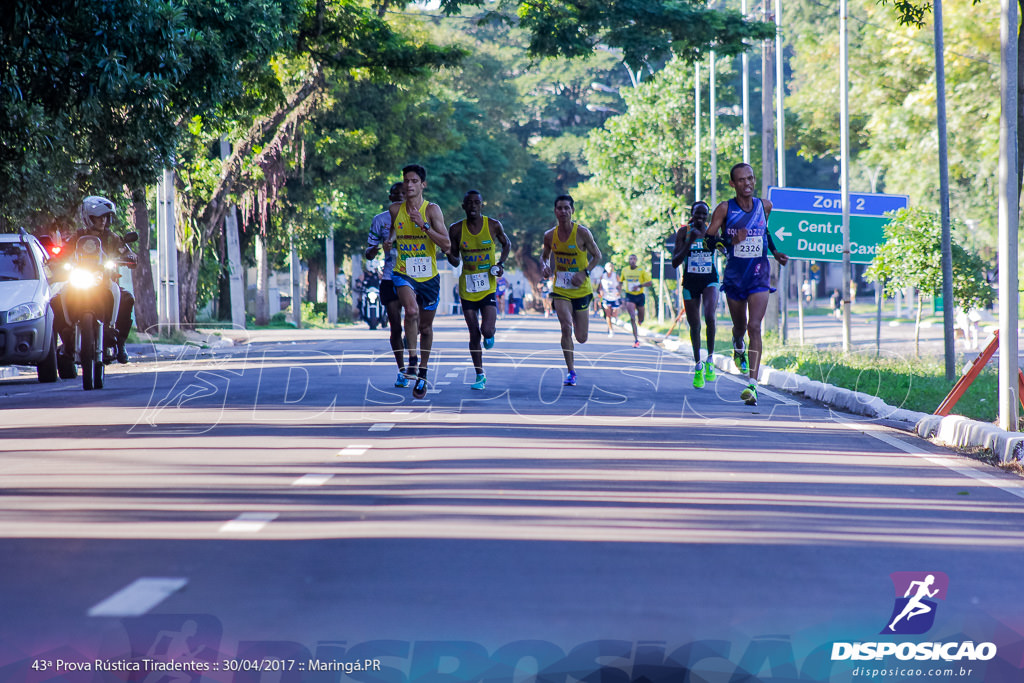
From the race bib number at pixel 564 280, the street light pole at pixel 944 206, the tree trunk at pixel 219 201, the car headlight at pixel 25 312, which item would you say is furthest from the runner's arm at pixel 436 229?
the tree trunk at pixel 219 201

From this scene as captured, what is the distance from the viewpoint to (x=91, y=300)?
50.9ft

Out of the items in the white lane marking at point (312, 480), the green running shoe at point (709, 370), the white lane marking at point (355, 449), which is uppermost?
the green running shoe at point (709, 370)

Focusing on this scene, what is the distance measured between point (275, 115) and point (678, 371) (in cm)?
1883

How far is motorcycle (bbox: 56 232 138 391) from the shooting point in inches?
606

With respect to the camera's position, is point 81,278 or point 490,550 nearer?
point 490,550

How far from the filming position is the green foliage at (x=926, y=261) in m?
21.8

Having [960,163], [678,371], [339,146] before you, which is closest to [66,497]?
[678,371]

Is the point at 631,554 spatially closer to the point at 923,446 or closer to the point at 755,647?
the point at 755,647

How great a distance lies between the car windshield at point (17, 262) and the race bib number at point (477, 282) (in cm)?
648

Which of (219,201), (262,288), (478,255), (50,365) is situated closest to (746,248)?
(478,255)

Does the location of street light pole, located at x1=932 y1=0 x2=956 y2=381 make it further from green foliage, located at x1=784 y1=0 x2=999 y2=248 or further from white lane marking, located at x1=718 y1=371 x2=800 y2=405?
green foliage, located at x1=784 y1=0 x2=999 y2=248

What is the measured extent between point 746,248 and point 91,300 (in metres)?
6.89

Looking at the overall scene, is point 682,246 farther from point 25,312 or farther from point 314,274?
point 314,274

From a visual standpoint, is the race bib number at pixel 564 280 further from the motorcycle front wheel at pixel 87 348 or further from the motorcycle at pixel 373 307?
A: the motorcycle at pixel 373 307
